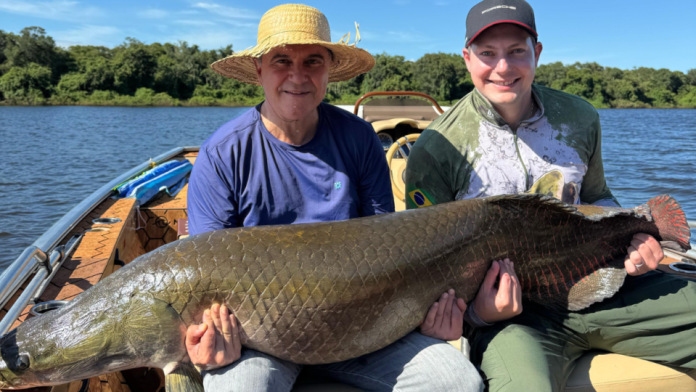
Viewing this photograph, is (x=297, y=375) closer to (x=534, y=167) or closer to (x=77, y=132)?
(x=534, y=167)

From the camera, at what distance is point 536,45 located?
292 cm

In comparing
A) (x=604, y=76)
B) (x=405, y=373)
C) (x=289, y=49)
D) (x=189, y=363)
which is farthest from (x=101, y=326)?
(x=604, y=76)

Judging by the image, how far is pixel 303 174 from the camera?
2523 mm

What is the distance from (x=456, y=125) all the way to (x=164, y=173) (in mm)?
4234

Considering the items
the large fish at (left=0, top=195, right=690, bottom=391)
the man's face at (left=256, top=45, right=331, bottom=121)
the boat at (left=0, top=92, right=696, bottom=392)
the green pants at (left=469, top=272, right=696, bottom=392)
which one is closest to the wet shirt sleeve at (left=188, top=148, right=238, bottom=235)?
the large fish at (left=0, top=195, right=690, bottom=391)

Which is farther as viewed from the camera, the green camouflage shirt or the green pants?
the green camouflage shirt

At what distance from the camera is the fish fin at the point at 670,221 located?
8.48ft

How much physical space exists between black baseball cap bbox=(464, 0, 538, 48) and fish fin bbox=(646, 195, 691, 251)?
113 cm

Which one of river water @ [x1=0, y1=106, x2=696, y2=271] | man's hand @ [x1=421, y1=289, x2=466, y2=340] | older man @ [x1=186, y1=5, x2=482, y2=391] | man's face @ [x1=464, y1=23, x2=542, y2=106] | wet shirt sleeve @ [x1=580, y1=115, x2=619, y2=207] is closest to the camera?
older man @ [x1=186, y1=5, x2=482, y2=391]

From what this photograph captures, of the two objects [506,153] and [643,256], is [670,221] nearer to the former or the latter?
[643,256]

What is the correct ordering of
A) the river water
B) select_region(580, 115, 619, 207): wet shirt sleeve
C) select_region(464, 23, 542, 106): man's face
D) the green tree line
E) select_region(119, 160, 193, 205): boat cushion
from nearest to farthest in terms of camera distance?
select_region(464, 23, 542, 106): man's face < select_region(580, 115, 619, 207): wet shirt sleeve < select_region(119, 160, 193, 205): boat cushion < the river water < the green tree line

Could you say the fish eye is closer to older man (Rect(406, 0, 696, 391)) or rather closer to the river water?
older man (Rect(406, 0, 696, 391))

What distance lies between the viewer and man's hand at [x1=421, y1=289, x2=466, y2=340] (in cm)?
225

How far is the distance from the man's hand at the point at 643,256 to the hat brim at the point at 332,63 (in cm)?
178
